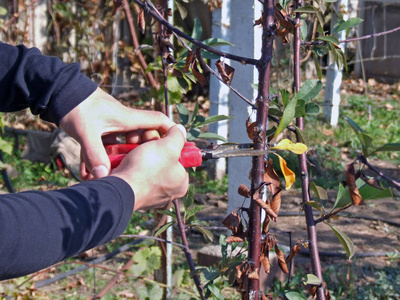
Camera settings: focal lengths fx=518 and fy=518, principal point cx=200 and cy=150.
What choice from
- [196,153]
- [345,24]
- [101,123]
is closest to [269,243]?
[196,153]

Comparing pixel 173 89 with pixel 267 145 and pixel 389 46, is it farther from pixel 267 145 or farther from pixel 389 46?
pixel 389 46

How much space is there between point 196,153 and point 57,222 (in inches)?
18.6

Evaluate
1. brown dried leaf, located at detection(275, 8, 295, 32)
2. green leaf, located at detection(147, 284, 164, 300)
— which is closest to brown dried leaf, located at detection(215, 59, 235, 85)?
brown dried leaf, located at detection(275, 8, 295, 32)

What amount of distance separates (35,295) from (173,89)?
4.47 ft

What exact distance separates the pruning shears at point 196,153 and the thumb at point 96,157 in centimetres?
6

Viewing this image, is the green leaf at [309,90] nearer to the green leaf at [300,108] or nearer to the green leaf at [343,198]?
the green leaf at [300,108]

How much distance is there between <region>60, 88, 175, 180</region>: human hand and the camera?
140cm

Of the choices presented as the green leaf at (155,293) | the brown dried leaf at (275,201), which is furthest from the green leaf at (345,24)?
the green leaf at (155,293)

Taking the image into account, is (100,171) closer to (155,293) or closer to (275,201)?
(275,201)

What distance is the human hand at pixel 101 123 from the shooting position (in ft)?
4.61

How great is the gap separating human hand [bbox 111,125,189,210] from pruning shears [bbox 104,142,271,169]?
47mm

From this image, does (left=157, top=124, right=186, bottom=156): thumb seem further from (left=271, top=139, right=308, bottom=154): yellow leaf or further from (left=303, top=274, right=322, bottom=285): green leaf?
(left=303, top=274, right=322, bottom=285): green leaf

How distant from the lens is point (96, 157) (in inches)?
53.6

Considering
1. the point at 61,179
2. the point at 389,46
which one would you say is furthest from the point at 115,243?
the point at 389,46
